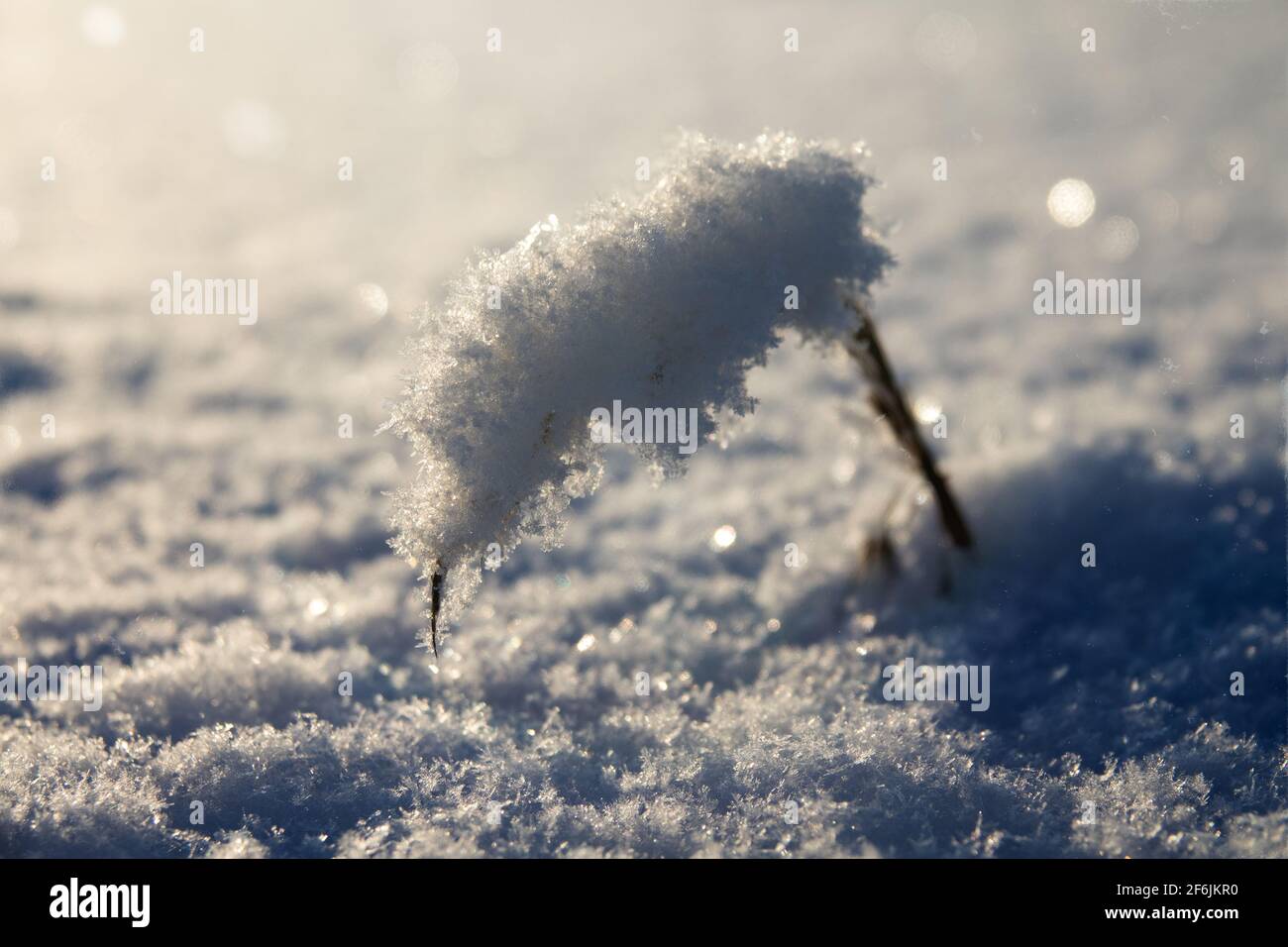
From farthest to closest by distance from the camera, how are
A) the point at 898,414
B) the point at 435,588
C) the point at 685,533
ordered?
the point at 685,533, the point at 898,414, the point at 435,588

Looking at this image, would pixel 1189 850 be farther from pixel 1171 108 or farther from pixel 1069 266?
pixel 1171 108

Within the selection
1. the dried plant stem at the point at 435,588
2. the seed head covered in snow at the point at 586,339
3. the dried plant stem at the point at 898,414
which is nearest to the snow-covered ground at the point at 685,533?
the dried plant stem at the point at 898,414

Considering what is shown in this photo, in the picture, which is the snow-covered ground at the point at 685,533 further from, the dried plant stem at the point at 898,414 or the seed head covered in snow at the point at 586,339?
the seed head covered in snow at the point at 586,339

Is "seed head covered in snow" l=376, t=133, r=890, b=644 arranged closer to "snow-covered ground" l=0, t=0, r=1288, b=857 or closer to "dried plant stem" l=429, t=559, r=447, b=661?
"dried plant stem" l=429, t=559, r=447, b=661

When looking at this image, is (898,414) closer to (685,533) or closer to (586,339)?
(685,533)

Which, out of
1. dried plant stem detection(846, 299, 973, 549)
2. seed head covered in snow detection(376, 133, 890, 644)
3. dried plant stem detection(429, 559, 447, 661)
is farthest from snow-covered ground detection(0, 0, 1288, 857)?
dried plant stem detection(429, 559, 447, 661)

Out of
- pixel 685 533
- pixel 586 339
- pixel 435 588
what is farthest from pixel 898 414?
pixel 435 588
